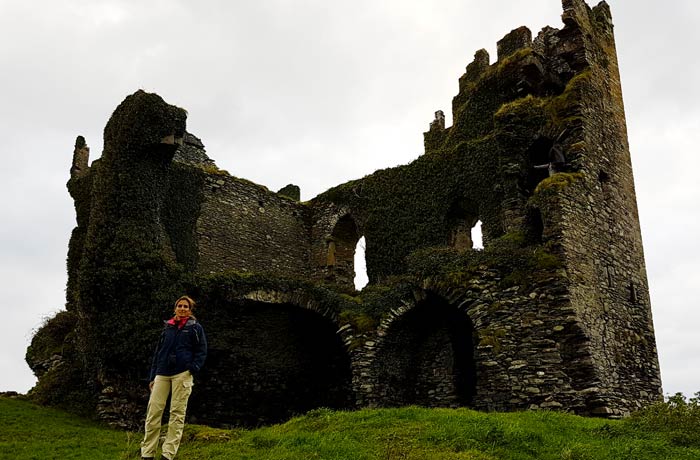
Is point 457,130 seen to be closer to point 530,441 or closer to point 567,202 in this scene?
point 567,202

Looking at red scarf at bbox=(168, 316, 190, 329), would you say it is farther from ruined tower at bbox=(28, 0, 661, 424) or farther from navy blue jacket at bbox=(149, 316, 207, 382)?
ruined tower at bbox=(28, 0, 661, 424)

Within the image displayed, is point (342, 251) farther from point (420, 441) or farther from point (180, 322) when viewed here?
point (180, 322)

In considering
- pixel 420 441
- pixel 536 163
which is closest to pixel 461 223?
pixel 536 163

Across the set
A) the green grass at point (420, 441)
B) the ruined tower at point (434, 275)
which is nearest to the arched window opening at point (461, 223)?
the ruined tower at point (434, 275)

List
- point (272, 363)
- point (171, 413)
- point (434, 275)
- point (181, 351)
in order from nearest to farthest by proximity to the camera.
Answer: point (171, 413) → point (181, 351) → point (434, 275) → point (272, 363)

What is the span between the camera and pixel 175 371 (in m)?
10.6

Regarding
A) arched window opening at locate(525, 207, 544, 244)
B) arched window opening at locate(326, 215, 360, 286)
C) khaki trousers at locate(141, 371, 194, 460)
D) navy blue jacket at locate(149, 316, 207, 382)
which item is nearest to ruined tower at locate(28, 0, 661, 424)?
arched window opening at locate(525, 207, 544, 244)

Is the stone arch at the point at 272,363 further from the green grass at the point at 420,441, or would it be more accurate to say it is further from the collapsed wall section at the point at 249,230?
the green grass at the point at 420,441

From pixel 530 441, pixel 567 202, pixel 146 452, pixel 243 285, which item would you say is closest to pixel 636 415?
pixel 530 441

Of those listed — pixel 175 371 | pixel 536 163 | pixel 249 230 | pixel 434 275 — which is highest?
pixel 536 163

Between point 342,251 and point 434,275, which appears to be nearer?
point 434,275

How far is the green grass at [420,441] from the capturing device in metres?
11.0

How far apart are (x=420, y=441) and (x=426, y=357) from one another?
398 inches

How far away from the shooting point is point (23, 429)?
1625 centimetres
